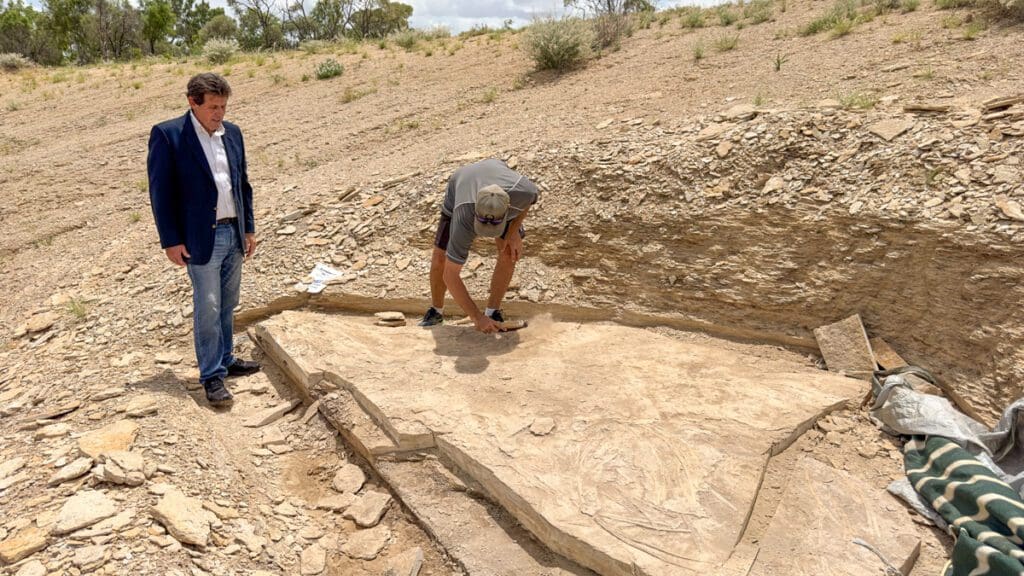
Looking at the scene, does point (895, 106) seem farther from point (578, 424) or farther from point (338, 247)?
point (338, 247)

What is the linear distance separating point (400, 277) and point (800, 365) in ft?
9.29

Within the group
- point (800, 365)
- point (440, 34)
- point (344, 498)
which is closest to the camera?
point (344, 498)

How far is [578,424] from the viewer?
299cm

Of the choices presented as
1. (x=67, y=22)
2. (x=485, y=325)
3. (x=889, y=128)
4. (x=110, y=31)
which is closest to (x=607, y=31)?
(x=889, y=128)

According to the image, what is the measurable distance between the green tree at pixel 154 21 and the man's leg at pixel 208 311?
26127 millimetres

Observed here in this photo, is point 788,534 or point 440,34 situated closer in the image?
point 788,534

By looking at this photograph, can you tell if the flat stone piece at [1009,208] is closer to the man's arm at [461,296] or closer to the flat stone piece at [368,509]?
the man's arm at [461,296]

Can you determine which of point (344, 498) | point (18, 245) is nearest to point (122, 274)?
point (18, 245)

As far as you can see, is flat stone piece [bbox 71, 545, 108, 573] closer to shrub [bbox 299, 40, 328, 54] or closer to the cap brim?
the cap brim

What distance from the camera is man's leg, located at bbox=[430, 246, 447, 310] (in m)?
4.16

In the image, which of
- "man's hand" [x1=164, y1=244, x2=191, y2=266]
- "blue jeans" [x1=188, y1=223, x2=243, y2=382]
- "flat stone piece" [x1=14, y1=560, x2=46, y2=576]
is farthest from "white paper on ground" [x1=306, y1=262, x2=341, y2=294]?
"flat stone piece" [x1=14, y1=560, x2=46, y2=576]

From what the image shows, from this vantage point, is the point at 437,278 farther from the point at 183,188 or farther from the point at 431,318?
the point at 183,188

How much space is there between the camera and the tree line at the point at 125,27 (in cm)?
2273

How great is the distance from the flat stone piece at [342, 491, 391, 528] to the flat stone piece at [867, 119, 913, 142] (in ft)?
12.8
